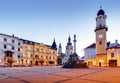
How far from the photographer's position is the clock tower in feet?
179

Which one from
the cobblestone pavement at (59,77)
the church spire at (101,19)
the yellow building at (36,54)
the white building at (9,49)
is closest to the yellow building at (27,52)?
the yellow building at (36,54)

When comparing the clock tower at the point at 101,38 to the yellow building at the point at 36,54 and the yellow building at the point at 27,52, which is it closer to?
the yellow building at the point at 36,54

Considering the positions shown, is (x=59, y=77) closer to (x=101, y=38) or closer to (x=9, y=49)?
(x=101, y=38)

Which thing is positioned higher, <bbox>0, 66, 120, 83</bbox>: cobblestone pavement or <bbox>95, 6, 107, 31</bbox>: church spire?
<bbox>95, 6, 107, 31</bbox>: church spire

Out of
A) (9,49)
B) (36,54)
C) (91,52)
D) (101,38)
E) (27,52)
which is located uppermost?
(101,38)

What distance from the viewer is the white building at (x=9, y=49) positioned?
54750 mm

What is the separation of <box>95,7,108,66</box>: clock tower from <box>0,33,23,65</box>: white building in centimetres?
2983

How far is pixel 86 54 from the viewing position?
73.0m

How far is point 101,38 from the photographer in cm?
5534

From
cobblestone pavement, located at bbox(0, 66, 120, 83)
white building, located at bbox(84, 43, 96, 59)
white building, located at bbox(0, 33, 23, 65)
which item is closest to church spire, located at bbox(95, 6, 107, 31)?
white building, located at bbox(84, 43, 96, 59)

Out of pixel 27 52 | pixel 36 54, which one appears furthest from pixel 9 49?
pixel 36 54

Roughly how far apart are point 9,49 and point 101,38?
110 feet

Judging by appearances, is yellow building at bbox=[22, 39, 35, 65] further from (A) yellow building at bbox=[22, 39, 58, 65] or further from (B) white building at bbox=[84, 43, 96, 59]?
(B) white building at bbox=[84, 43, 96, 59]

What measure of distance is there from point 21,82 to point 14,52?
51851 millimetres
